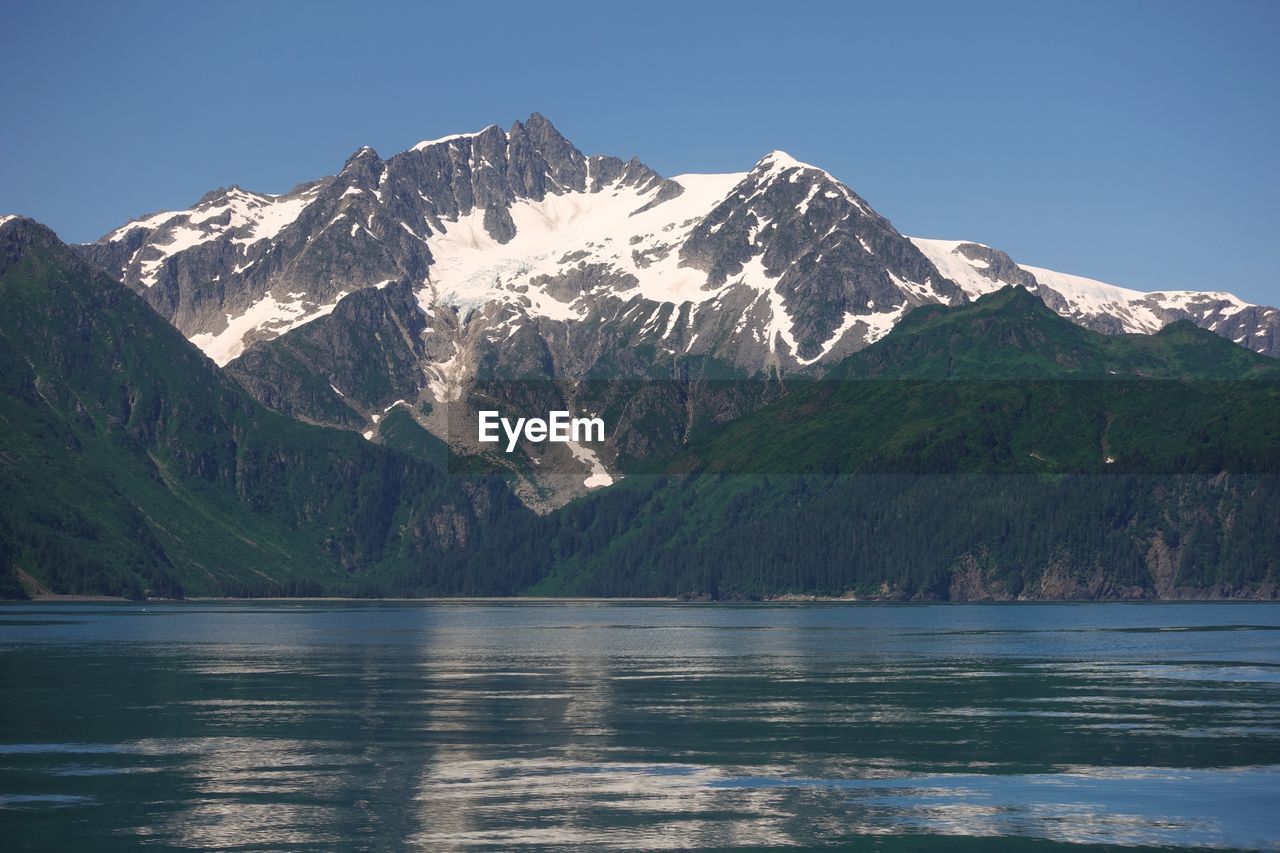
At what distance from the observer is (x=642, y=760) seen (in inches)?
3863

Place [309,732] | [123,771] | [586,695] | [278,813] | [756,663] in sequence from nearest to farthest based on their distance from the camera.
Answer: [278,813] → [123,771] → [309,732] → [586,695] → [756,663]

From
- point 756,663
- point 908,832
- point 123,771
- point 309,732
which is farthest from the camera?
point 756,663

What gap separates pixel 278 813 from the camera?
79062mm

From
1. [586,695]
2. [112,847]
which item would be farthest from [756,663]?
[112,847]

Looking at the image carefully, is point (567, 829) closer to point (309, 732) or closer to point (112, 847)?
point (112, 847)

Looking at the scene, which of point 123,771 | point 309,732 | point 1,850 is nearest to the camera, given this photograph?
point 1,850

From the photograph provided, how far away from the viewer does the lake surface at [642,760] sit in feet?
244

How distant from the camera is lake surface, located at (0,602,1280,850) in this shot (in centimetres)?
7438

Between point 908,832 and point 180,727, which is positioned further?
point 180,727

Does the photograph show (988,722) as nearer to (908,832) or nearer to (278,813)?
(908,832)

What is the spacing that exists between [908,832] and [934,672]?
97740 millimetres

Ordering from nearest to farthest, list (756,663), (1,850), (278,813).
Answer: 1. (1,850)
2. (278,813)
3. (756,663)

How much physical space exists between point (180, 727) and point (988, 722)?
60.2 meters

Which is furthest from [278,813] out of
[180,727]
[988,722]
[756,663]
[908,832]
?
[756,663]
